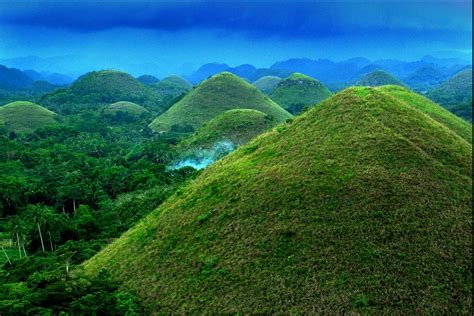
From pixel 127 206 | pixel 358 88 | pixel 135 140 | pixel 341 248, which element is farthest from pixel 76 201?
pixel 135 140

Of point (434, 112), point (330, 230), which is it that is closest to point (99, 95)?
point (434, 112)

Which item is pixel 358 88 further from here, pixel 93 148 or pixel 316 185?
pixel 93 148

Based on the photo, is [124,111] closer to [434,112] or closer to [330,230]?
[434,112]

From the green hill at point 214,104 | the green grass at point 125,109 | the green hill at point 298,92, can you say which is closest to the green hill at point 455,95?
the green hill at point 298,92

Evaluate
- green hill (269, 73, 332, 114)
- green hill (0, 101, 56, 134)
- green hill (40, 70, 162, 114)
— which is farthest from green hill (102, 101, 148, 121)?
green hill (269, 73, 332, 114)

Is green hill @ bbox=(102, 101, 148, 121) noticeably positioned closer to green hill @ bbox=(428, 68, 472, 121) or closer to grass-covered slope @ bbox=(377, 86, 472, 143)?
green hill @ bbox=(428, 68, 472, 121)
